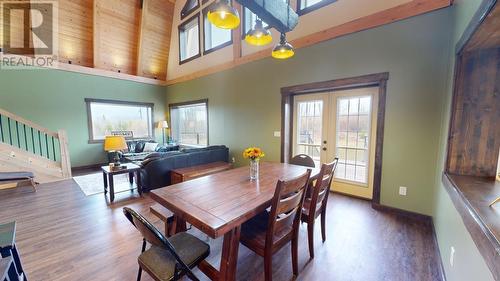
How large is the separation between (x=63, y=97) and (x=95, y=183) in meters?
2.81

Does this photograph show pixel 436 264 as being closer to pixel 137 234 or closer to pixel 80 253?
pixel 137 234

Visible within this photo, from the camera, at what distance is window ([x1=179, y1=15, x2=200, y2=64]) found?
5848mm

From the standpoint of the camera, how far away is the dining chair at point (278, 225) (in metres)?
1.39

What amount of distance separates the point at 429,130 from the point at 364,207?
4.50 feet

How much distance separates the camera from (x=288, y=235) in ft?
5.40

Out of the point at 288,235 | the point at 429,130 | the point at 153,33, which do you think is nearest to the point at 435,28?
the point at 429,130

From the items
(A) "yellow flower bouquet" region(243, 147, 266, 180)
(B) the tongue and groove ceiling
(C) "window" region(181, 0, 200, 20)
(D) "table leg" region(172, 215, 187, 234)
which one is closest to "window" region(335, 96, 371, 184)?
(B) the tongue and groove ceiling

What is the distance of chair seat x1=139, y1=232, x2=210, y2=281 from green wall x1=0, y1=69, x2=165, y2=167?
5.89 meters

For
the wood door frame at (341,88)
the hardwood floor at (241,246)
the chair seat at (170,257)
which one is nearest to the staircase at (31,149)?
the hardwood floor at (241,246)

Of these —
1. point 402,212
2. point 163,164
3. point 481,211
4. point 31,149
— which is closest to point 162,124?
point 31,149

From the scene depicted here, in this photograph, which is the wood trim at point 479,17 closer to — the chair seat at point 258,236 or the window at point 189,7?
the chair seat at point 258,236

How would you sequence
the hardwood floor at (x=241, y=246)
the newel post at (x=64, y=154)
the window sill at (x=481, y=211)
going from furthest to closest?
the newel post at (x=64, y=154) < the hardwood floor at (x=241, y=246) < the window sill at (x=481, y=211)

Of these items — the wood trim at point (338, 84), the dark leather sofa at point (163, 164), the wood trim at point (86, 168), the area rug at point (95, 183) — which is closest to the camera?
the wood trim at point (338, 84)

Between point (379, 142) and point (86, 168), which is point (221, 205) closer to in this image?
point (379, 142)
